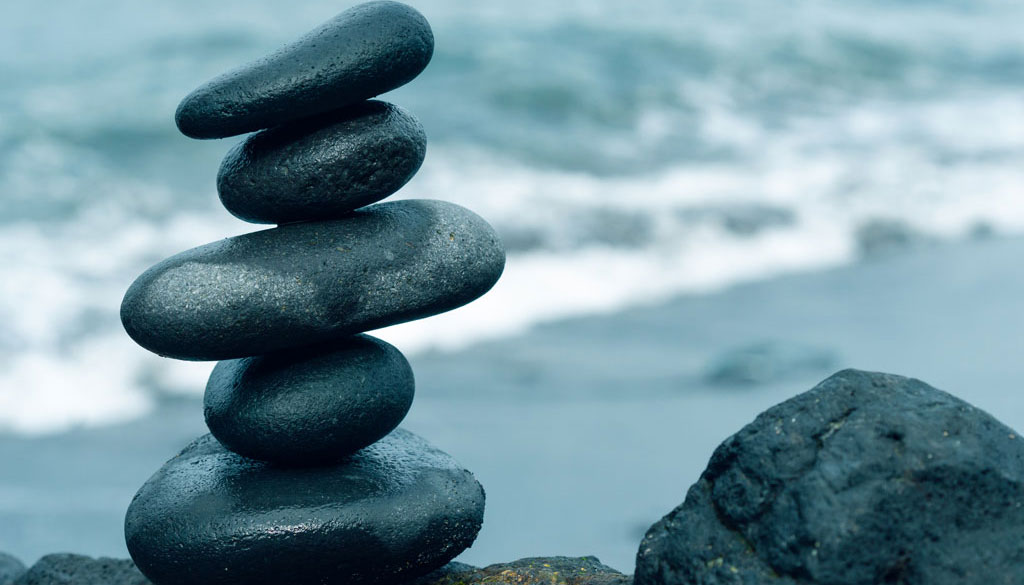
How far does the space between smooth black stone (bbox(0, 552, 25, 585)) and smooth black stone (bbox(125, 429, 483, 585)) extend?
1.07 metres

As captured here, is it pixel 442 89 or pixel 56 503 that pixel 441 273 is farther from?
pixel 442 89

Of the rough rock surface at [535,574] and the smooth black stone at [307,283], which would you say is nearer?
the smooth black stone at [307,283]

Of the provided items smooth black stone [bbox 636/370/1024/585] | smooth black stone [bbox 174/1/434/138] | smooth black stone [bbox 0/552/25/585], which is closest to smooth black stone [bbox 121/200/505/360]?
smooth black stone [bbox 174/1/434/138]

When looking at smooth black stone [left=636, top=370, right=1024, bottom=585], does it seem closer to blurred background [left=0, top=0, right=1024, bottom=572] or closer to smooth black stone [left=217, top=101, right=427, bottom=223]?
smooth black stone [left=217, top=101, right=427, bottom=223]

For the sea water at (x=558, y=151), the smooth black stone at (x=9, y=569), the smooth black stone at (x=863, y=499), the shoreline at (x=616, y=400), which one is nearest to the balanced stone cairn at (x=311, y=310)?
the smooth black stone at (x=9, y=569)

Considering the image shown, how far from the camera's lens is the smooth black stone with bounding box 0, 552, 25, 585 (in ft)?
16.4

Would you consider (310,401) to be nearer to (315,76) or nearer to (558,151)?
(315,76)

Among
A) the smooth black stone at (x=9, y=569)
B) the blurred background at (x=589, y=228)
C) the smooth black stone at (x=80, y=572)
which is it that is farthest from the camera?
the blurred background at (x=589, y=228)

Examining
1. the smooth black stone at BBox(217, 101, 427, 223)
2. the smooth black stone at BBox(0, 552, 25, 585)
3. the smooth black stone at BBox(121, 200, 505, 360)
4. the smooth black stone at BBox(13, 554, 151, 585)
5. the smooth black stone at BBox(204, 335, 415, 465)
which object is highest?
the smooth black stone at BBox(217, 101, 427, 223)

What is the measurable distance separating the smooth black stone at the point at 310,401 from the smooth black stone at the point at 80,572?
0.95m

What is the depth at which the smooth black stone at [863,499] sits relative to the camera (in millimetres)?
3277

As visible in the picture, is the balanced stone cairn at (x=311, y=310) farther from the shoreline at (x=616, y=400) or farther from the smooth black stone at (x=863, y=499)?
the shoreline at (x=616, y=400)

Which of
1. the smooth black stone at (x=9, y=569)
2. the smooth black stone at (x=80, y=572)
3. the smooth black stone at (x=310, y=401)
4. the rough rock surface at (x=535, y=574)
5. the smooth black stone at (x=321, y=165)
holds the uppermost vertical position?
the smooth black stone at (x=321, y=165)

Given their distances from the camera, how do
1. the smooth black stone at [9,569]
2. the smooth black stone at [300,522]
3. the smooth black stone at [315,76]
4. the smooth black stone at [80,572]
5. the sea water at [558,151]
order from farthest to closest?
the sea water at [558,151]
the smooth black stone at [9,569]
the smooth black stone at [80,572]
the smooth black stone at [300,522]
the smooth black stone at [315,76]
